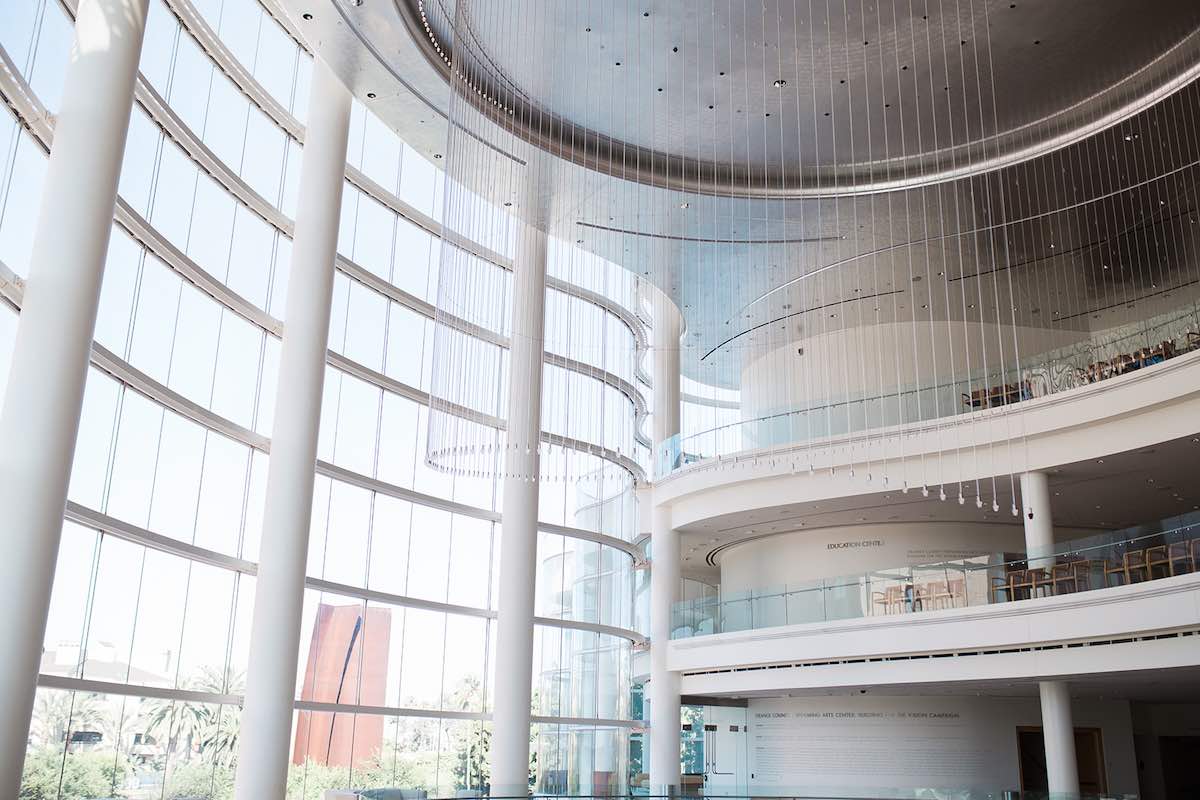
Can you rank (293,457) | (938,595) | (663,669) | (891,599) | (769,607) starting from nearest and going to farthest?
(293,457) → (938,595) → (891,599) → (769,607) → (663,669)

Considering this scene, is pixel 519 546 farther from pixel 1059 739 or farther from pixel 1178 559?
pixel 1178 559

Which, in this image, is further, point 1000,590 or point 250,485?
point 1000,590

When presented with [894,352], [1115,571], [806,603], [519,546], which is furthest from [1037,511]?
[519,546]

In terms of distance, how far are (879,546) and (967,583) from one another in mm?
4816

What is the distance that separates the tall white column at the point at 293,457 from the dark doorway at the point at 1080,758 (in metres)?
15.1

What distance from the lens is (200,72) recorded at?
51.6 ft

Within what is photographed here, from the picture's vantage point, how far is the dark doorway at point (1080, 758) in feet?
71.6

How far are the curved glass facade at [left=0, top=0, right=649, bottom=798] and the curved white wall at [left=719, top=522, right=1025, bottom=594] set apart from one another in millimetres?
4594

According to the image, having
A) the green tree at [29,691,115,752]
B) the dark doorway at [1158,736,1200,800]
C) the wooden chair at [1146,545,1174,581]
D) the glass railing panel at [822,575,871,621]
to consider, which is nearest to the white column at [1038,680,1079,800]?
the wooden chair at [1146,545,1174,581]

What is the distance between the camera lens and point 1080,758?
72.5 feet

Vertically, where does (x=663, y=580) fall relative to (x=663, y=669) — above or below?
above

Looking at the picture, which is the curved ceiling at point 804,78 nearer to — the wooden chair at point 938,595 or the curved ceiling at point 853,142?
the curved ceiling at point 853,142

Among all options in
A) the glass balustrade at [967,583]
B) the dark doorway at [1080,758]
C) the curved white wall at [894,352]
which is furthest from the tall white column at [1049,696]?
the dark doorway at [1080,758]

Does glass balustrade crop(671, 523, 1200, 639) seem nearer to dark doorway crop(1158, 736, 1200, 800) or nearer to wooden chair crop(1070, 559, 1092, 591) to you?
wooden chair crop(1070, 559, 1092, 591)
